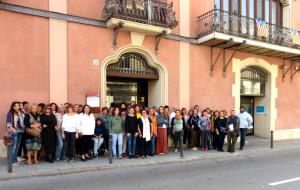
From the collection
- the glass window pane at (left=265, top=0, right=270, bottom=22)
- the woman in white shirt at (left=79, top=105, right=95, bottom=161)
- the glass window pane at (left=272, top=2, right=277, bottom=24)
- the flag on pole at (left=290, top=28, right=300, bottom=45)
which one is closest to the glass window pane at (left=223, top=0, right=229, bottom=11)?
the glass window pane at (left=265, top=0, right=270, bottom=22)

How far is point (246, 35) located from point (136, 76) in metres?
5.66

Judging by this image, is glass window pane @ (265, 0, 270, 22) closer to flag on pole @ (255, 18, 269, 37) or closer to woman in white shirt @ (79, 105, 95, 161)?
flag on pole @ (255, 18, 269, 37)

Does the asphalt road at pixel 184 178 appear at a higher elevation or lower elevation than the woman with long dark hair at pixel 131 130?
lower

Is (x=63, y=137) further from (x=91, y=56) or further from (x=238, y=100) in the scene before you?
(x=238, y=100)

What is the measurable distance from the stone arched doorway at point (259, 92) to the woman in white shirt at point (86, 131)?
9187mm

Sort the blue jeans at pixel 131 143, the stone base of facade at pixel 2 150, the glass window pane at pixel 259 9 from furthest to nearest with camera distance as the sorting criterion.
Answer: the glass window pane at pixel 259 9, the blue jeans at pixel 131 143, the stone base of facade at pixel 2 150

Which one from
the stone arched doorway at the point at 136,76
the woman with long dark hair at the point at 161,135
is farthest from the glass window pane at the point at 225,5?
the woman with long dark hair at the point at 161,135

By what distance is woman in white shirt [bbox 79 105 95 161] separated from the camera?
10.7 meters

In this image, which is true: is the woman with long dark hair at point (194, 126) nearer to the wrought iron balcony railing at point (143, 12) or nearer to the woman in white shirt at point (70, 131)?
the wrought iron balcony railing at point (143, 12)

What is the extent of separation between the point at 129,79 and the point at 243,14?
22.7 feet

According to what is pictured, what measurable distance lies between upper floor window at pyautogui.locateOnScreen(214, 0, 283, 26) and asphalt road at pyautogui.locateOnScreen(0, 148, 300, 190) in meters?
8.45

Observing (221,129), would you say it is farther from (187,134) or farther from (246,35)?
(246,35)

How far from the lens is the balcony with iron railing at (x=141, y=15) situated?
12453 mm

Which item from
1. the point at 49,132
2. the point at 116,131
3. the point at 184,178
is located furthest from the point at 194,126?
the point at 49,132
